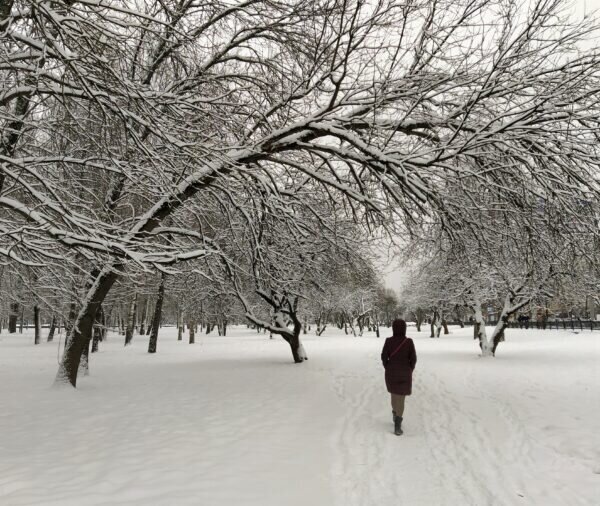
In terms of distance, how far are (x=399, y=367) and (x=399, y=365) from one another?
0.10 feet

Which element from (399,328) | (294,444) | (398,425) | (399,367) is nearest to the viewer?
(294,444)

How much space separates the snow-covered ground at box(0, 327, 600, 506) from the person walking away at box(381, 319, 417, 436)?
1.26ft

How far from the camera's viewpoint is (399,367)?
7.07m

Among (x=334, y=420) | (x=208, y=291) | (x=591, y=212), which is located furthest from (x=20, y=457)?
(x=208, y=291)

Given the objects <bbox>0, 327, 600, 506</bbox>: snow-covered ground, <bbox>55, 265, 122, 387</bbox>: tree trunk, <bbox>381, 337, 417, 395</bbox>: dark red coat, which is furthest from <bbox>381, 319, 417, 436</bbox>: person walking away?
<bbox>55, 265, 122, 387</bbox>: tree trunk

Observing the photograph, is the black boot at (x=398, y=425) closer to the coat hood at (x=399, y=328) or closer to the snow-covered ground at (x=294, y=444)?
the snow-covered ground at (x=294, y=444)

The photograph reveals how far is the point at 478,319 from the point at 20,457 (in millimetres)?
18603

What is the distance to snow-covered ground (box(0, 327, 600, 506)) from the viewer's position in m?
4.48

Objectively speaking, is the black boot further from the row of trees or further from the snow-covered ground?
the row of trees

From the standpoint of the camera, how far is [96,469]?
4.99 m

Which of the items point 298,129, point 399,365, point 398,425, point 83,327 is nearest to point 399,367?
point 399,365

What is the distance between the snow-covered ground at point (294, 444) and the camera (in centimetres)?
448

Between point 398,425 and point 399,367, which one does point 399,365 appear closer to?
point 399,367

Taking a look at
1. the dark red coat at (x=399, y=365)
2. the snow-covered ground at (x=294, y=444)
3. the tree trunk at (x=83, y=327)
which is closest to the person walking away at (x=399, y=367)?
the dark red coat at (x=399, y=365)
